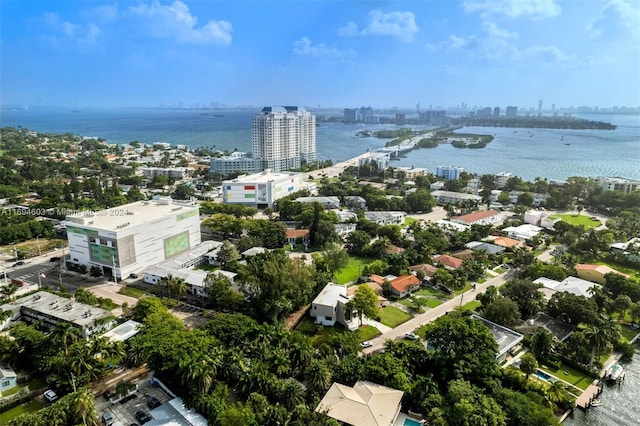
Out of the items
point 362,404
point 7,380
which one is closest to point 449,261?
point 362,404

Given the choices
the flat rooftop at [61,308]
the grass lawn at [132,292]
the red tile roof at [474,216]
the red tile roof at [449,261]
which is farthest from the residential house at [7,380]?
the red tile roof at [474,216]

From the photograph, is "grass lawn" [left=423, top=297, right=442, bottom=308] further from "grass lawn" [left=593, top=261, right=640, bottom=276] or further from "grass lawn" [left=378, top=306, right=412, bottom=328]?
"grass lawn" [left=593, top=261, right=640, bottom=276]

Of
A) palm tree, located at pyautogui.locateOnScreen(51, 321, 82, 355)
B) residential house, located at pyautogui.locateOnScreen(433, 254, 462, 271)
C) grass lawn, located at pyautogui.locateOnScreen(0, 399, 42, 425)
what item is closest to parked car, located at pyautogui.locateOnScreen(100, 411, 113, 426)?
grass lawn, located at pyautogui.locateOnScreen(0, 399, 42, 425)

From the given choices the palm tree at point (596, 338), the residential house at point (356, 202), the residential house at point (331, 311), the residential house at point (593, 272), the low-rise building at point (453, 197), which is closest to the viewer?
the palm tree at point (596, 338)

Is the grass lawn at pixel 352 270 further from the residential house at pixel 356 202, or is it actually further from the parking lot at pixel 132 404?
the residential house at pixel 356 202

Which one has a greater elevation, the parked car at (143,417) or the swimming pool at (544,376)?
the parked car at (143,417)
